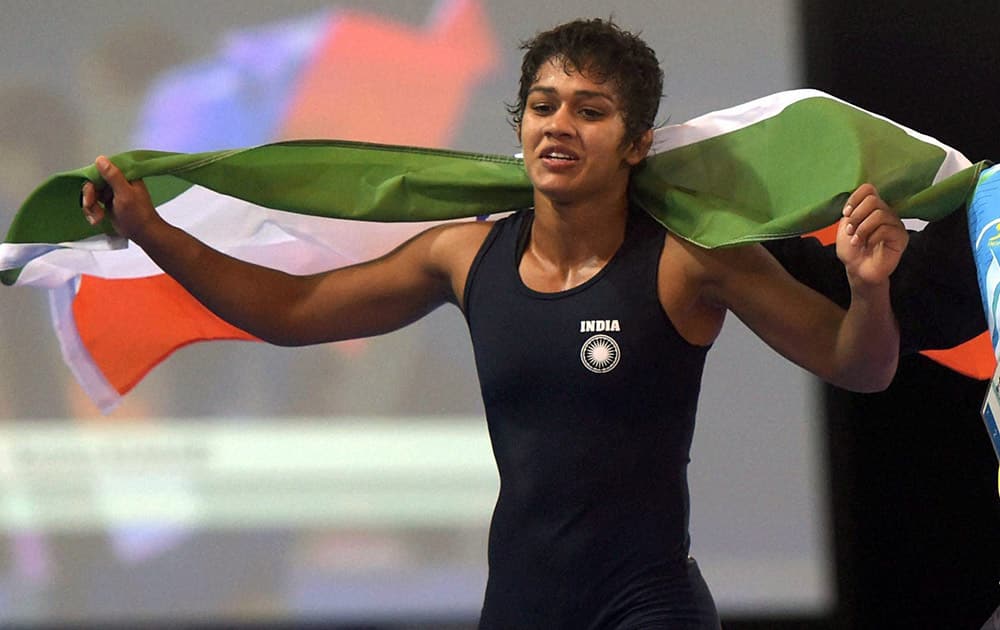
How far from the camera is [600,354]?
73.9 inches

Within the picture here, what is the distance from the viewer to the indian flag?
192 centimetres

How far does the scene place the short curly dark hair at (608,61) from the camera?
6.31 ft

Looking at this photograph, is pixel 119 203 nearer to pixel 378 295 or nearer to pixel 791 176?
pixel 378 295

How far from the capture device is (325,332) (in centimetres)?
214

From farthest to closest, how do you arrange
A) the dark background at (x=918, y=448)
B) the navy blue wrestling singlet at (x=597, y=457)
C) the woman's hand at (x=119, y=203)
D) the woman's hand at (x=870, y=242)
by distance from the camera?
the dark background at (x=918, y=448) → the woman's hand at (x=119, y=203) → the navy blue wrestling singlet at (x=597, y=457) → the woman's hand at (x=870, y=242)

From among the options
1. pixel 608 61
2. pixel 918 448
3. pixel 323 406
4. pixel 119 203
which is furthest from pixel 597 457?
pixel 918 448

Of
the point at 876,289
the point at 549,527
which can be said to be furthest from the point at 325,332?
the point at 876,289

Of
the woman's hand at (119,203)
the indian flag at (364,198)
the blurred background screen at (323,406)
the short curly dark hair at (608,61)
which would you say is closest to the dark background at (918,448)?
the blurred background screen at (323,406)

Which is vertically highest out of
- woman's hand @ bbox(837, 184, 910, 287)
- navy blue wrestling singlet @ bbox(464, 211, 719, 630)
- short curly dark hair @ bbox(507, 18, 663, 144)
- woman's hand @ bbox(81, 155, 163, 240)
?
short curly dark hair @ bbox(507, 18, 663, 144)

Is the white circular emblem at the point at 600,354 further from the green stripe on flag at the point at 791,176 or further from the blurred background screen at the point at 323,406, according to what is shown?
the blurred background screen at the point at 323,406

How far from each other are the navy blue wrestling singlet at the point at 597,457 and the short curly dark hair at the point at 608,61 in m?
0.20

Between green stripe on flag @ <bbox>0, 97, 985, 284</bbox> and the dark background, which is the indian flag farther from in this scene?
the dark background

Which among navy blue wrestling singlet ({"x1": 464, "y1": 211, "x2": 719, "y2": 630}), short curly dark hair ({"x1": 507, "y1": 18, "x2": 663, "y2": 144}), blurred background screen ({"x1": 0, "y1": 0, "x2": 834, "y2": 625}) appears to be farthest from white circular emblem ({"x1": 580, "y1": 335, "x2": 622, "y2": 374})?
blurred background screen ({"x1": 0, "y1": 0, "x2": 834, "y2": 625})

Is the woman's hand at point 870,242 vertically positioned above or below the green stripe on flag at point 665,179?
below
